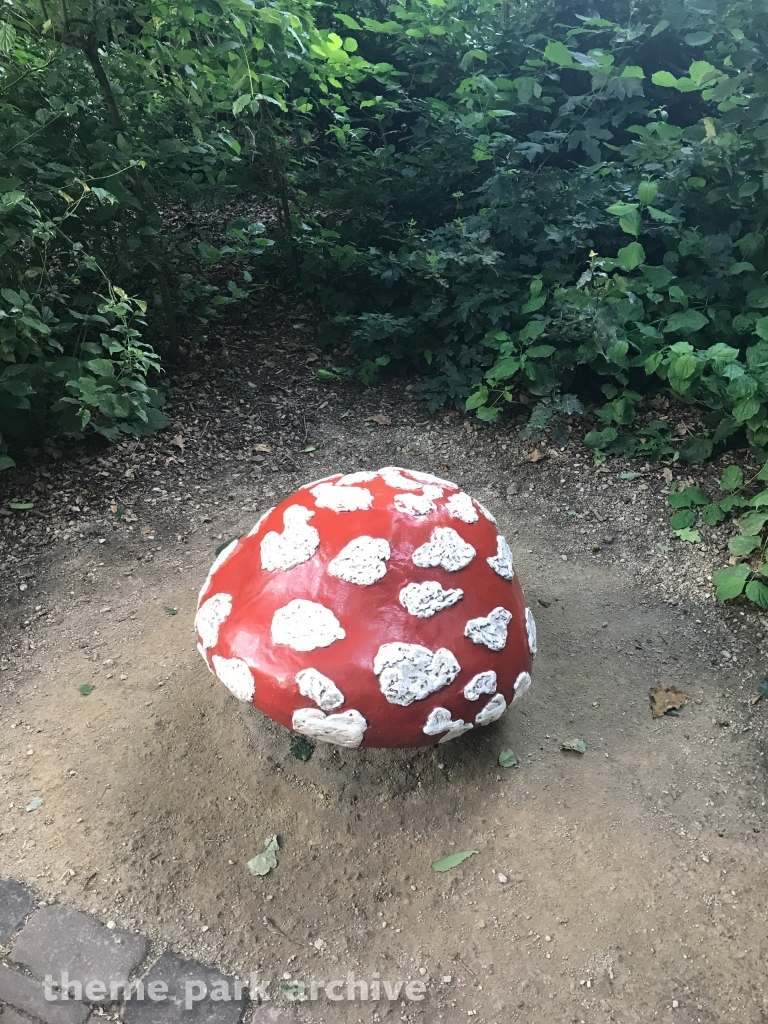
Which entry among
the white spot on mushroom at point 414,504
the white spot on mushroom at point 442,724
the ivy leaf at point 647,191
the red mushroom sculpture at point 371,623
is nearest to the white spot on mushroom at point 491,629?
the red mushroom sculpture at point 371,623

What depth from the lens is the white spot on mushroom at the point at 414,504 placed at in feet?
6.77

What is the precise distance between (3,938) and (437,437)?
132 inches

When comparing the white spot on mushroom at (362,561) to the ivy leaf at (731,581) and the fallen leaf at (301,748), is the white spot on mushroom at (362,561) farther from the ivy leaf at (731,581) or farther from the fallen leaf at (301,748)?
the ivy leaf at (731,581)

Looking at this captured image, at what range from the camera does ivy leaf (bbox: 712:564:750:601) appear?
2996 mm

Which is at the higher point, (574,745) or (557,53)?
(557,53)

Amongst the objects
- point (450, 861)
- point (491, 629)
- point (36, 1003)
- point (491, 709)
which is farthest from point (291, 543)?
point (36, 1003)

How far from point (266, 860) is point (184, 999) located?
0.44 m

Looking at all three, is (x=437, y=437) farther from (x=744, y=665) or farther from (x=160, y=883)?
(x=160, y=883)

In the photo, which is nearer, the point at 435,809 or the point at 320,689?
the point at 320,689

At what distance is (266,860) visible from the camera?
2217mm

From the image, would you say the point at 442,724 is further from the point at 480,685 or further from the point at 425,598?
the point at 425,598

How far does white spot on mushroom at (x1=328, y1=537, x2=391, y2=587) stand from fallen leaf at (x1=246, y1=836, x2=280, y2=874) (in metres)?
1.03

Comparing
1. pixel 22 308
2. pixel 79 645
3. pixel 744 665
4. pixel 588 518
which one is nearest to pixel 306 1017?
pixel 79 645

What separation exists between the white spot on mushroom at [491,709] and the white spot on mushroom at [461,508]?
0.58m
